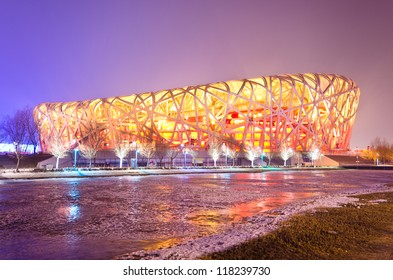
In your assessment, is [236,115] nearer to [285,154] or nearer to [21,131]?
[285,154]

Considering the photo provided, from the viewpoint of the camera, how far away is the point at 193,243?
7473mm

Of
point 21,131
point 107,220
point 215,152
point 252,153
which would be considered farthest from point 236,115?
point 107,220

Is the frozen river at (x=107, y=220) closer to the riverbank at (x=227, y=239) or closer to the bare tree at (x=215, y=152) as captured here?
the riverbank at (x=227, y=239)

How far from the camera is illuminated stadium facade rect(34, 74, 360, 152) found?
73.6 meters

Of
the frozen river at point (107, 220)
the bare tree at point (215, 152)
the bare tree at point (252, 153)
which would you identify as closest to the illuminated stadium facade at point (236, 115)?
the bare tree at point (252, 153)

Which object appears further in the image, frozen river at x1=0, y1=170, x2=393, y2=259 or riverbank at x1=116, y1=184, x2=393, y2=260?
frozen river at x1=0, y1=170, x2=393, y2=259

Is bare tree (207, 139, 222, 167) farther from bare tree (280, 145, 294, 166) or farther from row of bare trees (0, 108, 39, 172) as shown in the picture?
row of bare trees (0, 108, 39, 172)

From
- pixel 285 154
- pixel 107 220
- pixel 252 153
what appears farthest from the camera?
pixel 285 154

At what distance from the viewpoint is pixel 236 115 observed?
82.4 meters

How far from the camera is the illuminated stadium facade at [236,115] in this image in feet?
242

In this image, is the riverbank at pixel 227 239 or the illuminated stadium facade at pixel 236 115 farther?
the illuminated stadium facade at pixel 236 115

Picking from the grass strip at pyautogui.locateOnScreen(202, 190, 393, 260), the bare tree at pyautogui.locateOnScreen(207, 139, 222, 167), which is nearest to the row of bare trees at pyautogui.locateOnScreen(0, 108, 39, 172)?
the bare tree at pyautogui.locateOnScreen(207, 139, 222, 167)

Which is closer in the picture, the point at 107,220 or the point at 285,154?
the point at 107,220

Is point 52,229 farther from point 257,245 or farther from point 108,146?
point 108,146
